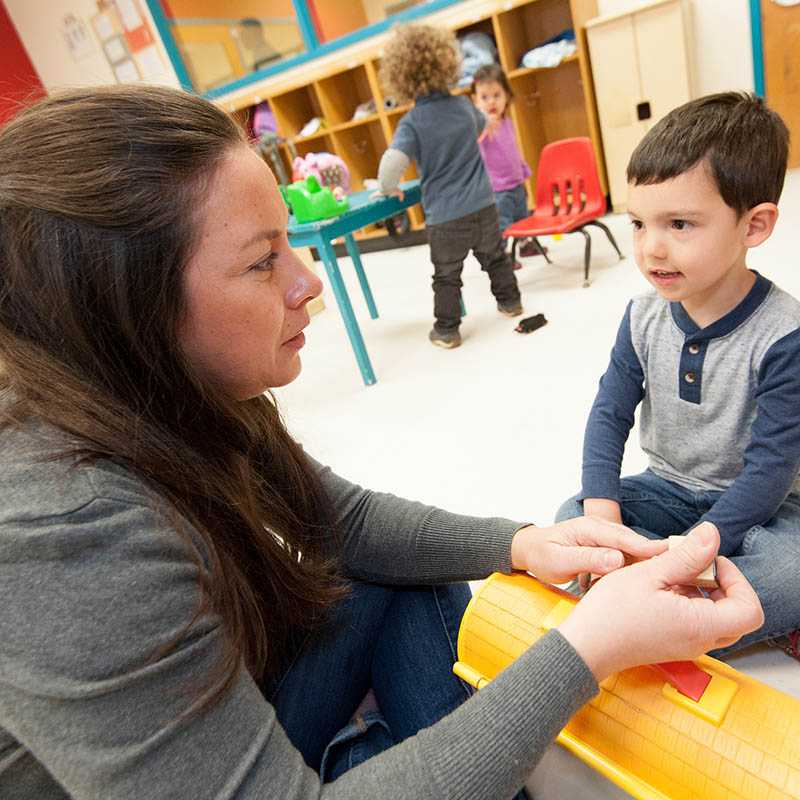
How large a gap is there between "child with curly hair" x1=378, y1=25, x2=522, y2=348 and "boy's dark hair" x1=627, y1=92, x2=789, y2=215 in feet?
4.61

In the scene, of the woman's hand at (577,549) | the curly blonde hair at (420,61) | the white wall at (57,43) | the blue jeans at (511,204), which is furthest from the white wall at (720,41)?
the white wall at (57,43)

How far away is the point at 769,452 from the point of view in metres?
0.78

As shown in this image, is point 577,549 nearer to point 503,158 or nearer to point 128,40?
point 503,158

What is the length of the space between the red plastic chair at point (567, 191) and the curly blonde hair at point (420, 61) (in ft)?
2.44

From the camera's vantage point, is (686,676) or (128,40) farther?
(128,40)

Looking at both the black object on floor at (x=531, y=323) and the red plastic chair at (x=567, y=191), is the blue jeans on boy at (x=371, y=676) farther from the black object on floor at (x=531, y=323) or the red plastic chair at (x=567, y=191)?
the red plastic chair at (x=567, y=191)

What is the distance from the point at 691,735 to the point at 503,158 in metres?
2.95

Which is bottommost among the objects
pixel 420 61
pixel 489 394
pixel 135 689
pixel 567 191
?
pixel 489 394

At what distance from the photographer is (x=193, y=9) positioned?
14.8ft

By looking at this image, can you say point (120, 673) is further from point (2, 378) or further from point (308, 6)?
point (308, 6)

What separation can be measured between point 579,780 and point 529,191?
338 centimetres

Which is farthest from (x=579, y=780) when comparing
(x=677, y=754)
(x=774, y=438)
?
(x=774, y=438)

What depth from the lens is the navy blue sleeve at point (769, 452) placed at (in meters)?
0.77

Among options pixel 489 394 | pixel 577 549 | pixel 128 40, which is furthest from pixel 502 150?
pixel 128 40
